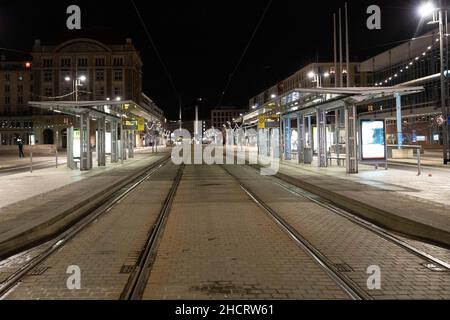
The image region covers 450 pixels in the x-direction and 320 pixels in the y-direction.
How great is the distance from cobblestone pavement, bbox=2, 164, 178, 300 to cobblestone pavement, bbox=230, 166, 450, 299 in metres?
3.05

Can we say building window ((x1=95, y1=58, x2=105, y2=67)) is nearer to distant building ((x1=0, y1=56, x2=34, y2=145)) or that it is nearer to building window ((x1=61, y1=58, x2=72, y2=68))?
building window ((x1=61, y1=58, x2=72, y2=68))

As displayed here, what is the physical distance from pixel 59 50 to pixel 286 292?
11462 cm

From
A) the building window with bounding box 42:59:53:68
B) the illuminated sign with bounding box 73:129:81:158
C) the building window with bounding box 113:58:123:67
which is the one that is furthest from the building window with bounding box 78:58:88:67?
the illuminated sign with bounding box 73:129:81:158

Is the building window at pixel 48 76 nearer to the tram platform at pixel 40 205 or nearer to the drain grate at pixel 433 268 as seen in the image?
the tram platform at pixel 40 205

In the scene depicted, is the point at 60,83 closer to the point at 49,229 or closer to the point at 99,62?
the point at 99,62

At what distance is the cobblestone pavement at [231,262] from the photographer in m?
5.83

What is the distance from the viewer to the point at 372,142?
23281mm

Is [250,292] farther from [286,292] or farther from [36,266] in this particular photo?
[36,266]

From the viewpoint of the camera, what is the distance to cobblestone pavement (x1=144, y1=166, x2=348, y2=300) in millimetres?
5832

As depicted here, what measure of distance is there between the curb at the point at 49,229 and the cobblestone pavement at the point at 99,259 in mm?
631

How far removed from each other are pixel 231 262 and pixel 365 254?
7.13 ft

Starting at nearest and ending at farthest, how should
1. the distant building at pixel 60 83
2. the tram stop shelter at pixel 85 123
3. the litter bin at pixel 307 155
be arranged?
1. the tram stop shelter at pixel 85 123
2. the litter bin at pixel 307 155
3. the distant building at pixel 60 83

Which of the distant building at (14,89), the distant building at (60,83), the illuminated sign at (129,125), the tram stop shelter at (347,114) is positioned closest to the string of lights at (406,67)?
the tram stop shelter at (347,114)
